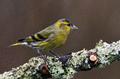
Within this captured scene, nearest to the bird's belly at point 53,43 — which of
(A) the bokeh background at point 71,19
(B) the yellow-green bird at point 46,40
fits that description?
(B) the yellow-green bird at point 46,40

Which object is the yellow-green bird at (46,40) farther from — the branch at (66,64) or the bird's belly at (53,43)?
the branch at (66,64)

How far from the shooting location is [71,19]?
7207 millimetres

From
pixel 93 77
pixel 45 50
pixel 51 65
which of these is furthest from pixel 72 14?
pixel 51 65

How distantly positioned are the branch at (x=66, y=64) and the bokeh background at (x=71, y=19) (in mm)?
3118

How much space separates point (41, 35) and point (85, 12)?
2.98m

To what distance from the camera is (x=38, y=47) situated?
4.35 meters

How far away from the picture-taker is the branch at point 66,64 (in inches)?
153

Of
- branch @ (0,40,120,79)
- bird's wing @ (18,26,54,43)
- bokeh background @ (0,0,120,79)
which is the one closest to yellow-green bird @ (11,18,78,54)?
bird's wing @ (18,26,54,43)

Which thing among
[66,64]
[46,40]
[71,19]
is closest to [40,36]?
[46,40]

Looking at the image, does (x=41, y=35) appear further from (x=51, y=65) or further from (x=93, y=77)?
(x=93, y=77)

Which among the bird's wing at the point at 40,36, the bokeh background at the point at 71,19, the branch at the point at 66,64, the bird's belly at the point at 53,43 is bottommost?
the branch at the point at 66,64

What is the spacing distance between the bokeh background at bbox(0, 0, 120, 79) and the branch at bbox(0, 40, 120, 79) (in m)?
3.12

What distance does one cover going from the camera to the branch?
12.8 ft

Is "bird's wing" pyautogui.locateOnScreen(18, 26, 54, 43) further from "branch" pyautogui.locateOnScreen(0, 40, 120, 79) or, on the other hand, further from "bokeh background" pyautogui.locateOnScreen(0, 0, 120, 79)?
"bokeh background" pyautogui.locateOnScreen(0, 0, 120, 79)
